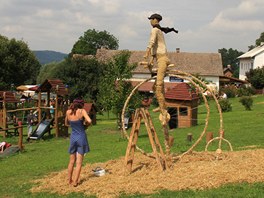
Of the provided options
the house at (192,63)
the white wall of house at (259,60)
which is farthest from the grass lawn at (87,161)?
the white wall of house at (259,60)

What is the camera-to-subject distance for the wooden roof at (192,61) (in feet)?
248

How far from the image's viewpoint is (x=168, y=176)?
10.3 metres

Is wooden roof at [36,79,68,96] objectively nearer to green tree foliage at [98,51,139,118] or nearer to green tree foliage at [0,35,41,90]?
green tree foliage at [98,51,139,118]

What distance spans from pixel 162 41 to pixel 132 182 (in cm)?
398

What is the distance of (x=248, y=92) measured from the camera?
5697cm

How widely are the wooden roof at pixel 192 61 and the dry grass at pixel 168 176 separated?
Answer: 207ft

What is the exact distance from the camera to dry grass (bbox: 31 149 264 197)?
9.47 m

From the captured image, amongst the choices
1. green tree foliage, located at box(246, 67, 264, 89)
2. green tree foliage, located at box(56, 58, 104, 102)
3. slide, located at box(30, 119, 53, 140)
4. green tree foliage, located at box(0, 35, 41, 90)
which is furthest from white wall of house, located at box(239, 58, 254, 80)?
slide, located at box(30, 119, 53, 140)

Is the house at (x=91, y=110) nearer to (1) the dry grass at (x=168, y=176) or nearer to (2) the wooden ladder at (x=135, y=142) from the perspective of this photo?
(1) the dry grass at (x=168, y=176)

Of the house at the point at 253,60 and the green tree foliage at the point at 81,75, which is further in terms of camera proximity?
the house at the point at 253,60

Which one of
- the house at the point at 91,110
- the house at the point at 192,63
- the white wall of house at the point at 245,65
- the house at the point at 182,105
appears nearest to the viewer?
the house at the point at 182,105

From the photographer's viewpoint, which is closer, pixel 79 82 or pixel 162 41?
pixel 162 41

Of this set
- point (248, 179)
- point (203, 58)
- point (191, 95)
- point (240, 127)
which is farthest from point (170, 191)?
point (203, 58)

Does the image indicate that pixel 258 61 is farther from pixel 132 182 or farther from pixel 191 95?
pixel 132 182
